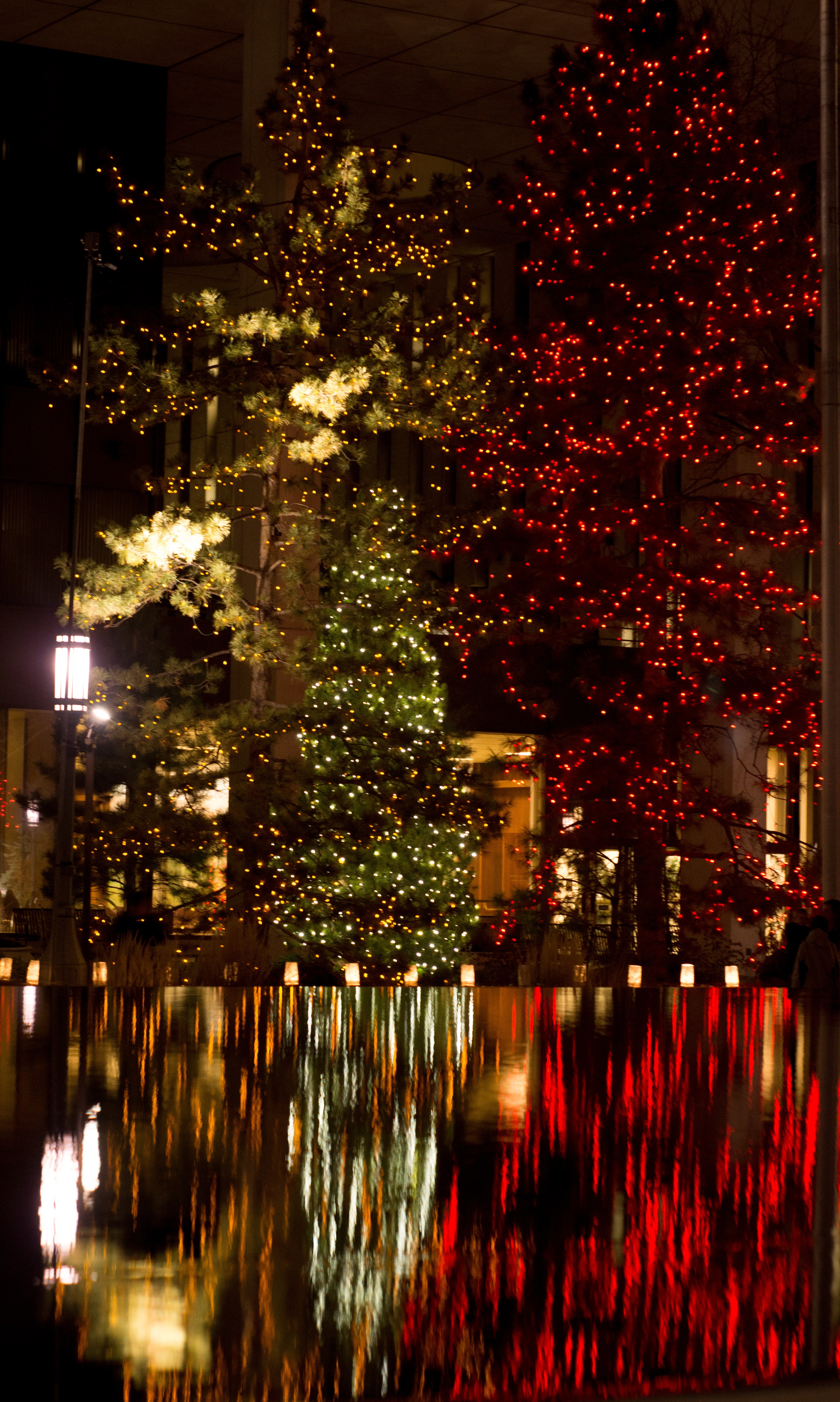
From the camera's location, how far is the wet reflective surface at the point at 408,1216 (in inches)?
192

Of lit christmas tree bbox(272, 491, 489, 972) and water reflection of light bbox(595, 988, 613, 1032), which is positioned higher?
lit christmas tree bbox(272, 491, 489, 972)

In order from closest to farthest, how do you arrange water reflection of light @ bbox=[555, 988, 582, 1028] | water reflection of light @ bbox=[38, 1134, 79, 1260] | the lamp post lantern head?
water reflection of light @ bbox=[38, 1134, 79, 1260], water reflection of light @ bbox=[555, 988, 582, 1028], the lamp post lantern head

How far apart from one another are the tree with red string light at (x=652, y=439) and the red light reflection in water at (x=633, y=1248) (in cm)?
1319

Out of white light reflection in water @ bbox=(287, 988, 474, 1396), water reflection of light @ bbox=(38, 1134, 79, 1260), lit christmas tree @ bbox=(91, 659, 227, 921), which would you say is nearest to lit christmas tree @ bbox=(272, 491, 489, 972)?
lit christmas tree @ bbox=(91, 659, 227, 921)

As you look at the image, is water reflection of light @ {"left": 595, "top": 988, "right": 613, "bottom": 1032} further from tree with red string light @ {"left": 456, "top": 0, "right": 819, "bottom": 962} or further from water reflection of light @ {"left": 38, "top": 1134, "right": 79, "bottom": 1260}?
water reflection of light @ {"left": 38, "top": 1134, "right": 79, "bottom": 1260}

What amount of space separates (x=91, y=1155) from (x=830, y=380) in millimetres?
15603

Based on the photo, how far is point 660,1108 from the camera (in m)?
9.56

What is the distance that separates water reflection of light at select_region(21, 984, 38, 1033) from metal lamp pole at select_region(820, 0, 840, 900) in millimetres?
9062

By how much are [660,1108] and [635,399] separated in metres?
15.7

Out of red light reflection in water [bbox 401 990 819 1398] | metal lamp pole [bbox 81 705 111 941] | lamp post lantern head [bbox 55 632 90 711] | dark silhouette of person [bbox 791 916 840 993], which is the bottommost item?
red light reflection in water [bbox 401 990 819 1398]

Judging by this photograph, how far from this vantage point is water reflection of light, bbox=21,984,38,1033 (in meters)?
13.2

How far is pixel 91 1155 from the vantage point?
304 inches

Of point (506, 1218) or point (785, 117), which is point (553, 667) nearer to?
point (785, 117)

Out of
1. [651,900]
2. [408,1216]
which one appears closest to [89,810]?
[651,900]
